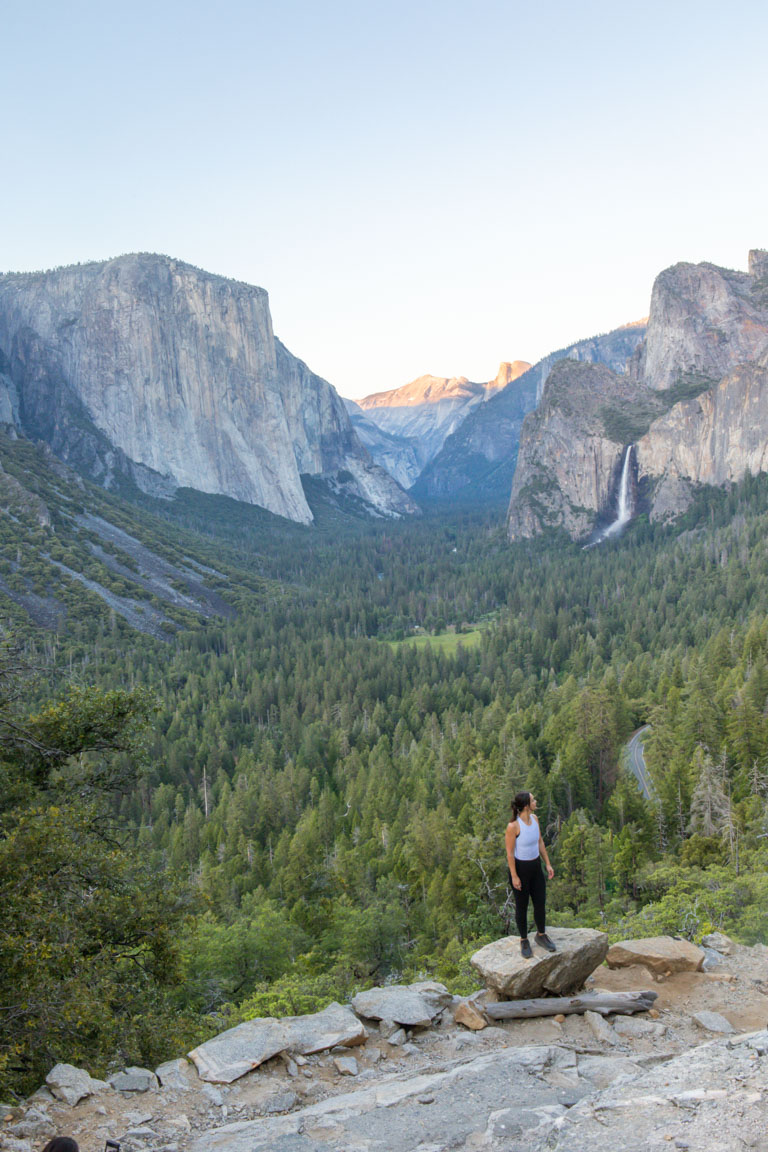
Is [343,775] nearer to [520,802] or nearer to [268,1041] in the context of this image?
[268,1041]

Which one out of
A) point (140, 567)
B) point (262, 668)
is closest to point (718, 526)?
point (262, 668)

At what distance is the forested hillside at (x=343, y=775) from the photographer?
19.1m

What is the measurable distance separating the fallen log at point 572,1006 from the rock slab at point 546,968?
29cm

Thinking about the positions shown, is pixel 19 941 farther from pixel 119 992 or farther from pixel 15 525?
pixel 15 525

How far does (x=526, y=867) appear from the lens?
49.9 feet

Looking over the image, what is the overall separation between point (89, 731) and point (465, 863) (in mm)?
31541

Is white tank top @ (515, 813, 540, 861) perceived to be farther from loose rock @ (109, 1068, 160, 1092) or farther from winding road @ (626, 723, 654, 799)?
winding road @ (626, 723, 654, 799)

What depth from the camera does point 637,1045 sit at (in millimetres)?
13492

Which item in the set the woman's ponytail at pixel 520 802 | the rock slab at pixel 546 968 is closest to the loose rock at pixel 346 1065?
the rock slab at pixel 546 968

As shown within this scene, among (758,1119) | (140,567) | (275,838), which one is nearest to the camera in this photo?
(758,1119)

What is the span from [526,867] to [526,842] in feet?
1.93

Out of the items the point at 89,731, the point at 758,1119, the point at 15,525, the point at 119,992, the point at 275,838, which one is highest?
the point at 15,525

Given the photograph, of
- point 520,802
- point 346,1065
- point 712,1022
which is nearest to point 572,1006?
point 712,1022

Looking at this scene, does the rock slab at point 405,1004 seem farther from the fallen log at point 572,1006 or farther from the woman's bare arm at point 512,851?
the woman's bare arm at point 512,851
